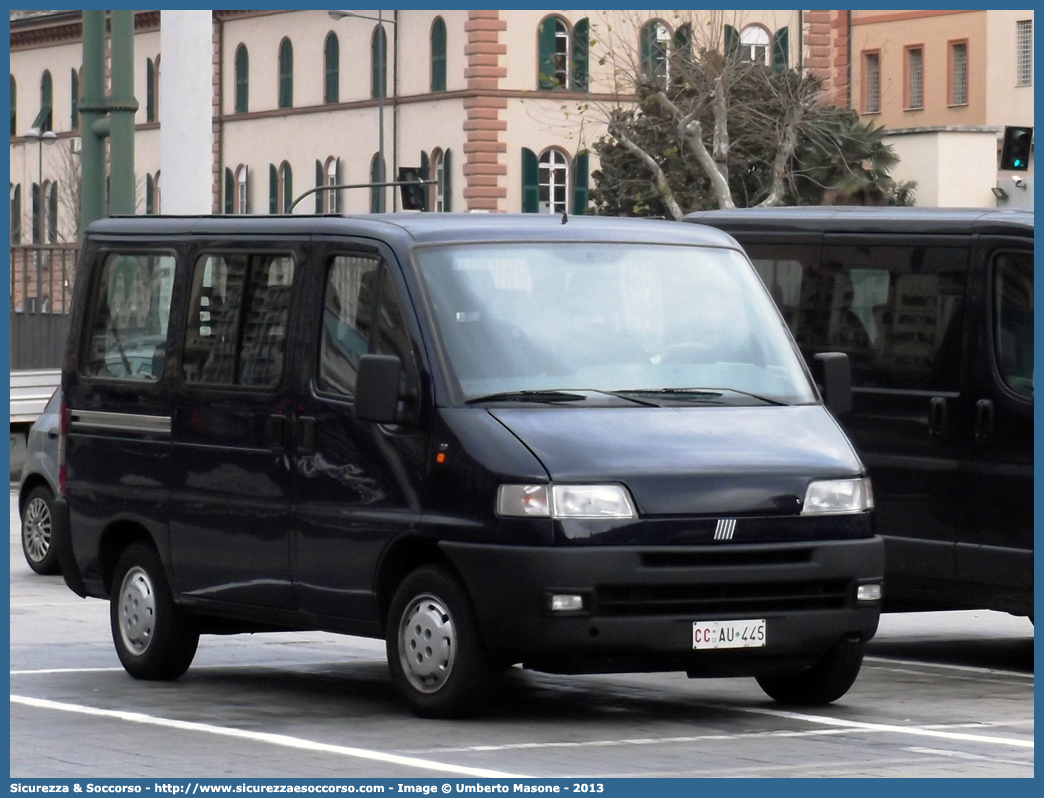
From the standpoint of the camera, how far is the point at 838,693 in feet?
37.3

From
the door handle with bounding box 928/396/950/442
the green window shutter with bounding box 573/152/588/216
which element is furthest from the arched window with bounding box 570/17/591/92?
the door handle with bounding box 928/396/950/442

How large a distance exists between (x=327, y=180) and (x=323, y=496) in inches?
2796

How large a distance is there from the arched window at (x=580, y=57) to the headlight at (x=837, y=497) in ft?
209

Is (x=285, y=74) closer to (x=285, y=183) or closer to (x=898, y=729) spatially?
(x=285, y=183)

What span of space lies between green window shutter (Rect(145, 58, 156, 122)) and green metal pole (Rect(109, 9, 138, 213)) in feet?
220

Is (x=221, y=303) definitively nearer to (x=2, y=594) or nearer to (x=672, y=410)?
(x=672, y=410)

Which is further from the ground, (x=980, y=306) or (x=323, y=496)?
(x=980, y=306)

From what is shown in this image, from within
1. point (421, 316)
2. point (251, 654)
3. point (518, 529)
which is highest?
point (421, 316)

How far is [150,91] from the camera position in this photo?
8962cm

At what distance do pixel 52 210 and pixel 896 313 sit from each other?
3272 inches

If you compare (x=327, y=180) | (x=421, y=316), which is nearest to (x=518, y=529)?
(x=421, y=316)

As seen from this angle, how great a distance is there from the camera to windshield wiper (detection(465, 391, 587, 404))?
10.8m

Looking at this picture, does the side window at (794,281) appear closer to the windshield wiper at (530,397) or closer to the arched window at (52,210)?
the windshield wiper at (530,397)

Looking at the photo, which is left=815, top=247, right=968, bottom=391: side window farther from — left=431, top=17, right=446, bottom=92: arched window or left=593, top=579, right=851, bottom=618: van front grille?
left=431, top=17, right=446, bottom=92: arched window
